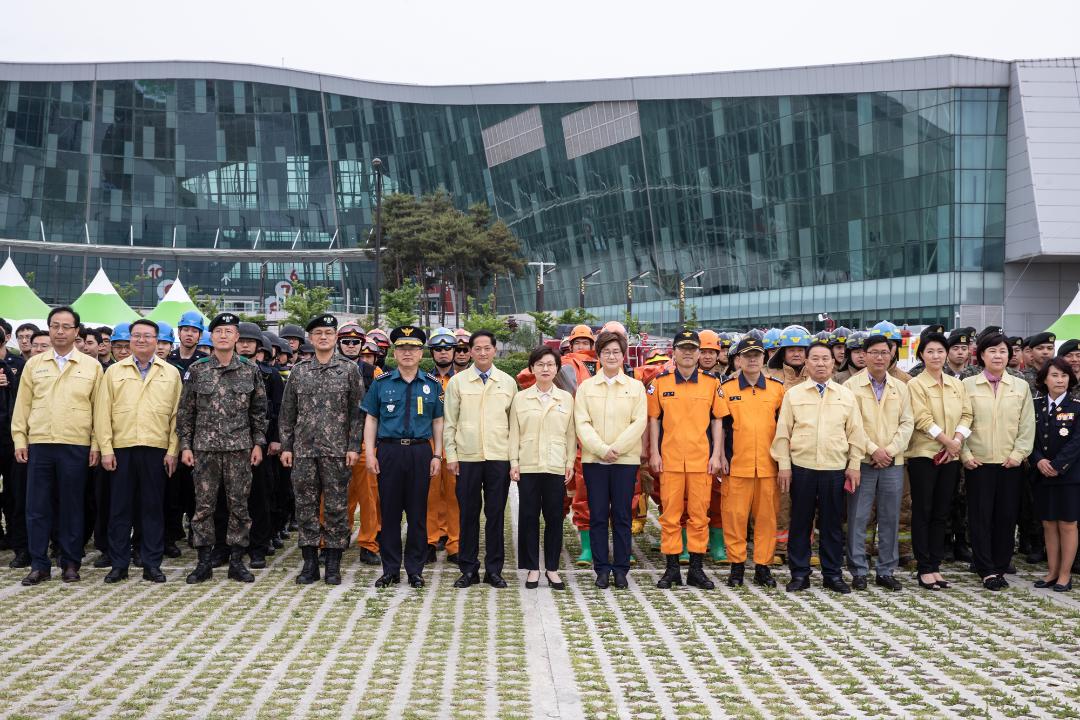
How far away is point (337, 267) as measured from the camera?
8556cm

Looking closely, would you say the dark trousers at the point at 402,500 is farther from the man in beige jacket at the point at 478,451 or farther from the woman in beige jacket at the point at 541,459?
the woman in beige jacket at the point at 541,459

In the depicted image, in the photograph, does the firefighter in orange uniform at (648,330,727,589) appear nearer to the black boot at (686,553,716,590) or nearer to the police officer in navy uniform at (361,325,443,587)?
the black boot at (686,553,716,590)

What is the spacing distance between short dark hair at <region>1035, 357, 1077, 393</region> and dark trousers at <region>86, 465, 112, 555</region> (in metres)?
7.57

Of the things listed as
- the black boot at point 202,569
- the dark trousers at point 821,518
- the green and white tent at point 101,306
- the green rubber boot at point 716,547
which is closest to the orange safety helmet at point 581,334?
the green rubber boot at point 716,547

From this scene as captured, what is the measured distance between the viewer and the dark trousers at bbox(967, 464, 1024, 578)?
8453 millimetres

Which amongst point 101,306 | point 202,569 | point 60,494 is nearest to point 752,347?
point 202,569

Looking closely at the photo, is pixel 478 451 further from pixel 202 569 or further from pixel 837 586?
pixel 837 586

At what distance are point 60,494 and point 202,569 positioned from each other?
1283 millimetres

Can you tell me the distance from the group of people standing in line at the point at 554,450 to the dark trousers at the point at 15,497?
48cm

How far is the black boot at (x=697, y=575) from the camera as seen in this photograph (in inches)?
322

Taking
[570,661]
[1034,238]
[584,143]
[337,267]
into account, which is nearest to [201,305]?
[584,143]

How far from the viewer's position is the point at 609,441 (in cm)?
835

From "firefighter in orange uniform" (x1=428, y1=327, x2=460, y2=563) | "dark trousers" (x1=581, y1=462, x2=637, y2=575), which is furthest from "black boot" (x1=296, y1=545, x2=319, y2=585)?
"dark trousers" (x1=581, y1=462, x2=637, y2=575)

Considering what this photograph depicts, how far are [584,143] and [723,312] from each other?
548 inches
